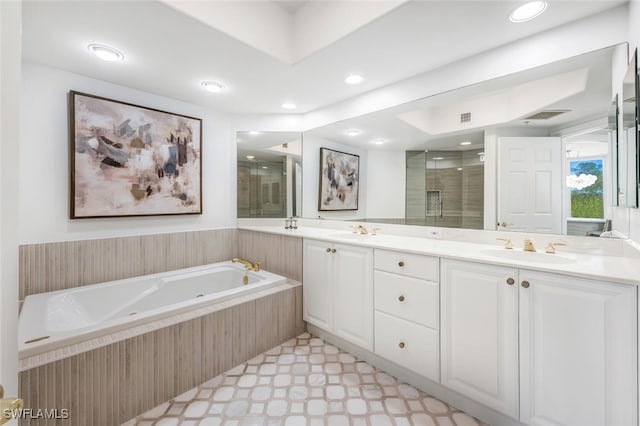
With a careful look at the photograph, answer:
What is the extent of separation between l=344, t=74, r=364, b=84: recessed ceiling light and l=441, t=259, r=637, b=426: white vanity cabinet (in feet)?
5.13

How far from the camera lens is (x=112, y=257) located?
2420 millimetres

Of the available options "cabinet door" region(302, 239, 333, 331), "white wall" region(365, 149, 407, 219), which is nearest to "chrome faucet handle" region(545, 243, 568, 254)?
"white wall" region(365, 149, 407, 219)

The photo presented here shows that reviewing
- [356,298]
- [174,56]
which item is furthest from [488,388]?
[174,56]

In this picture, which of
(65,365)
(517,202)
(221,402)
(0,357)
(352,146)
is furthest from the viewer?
(352,146)

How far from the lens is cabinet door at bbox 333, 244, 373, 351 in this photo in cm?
205

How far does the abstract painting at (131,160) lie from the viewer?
2221mm

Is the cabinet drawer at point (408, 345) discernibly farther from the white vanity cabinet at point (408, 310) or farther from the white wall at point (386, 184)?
the white wall at point (386, 184)

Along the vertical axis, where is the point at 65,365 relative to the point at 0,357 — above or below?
below

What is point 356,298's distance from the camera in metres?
2.13

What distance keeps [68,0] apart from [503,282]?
2647 mm

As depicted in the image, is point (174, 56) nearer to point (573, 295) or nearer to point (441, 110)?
point (441, 110)

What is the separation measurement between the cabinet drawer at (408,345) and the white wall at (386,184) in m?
0.99

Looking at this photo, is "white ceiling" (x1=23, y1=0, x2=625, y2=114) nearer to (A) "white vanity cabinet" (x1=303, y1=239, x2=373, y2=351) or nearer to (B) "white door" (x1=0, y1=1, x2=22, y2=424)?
(B) "white door" (x1=0, y1=1, x2=22, y2=424)

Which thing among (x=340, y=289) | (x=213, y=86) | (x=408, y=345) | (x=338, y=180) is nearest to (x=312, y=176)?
(x=338, y=180)
